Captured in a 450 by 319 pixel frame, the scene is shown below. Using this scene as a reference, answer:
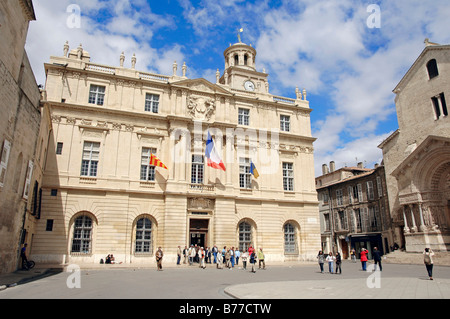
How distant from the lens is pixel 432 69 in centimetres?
2856

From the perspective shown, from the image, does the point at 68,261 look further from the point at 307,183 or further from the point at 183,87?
the point at 307,183

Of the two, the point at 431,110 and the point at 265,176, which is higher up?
the point at 431,110

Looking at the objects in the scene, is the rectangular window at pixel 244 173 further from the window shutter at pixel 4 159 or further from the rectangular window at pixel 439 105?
the window shutter at pixel 4 159

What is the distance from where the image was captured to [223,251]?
23.8 meters

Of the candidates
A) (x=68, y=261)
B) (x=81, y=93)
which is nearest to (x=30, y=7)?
(x=81, y=93)

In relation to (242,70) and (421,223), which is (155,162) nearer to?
(242,70)

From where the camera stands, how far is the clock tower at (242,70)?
36.9 metres

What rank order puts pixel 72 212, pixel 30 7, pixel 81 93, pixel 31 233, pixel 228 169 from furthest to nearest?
pixel 228 169
pixel 81 93
pixel 72 212
pixel 31 233
pixel 30 7

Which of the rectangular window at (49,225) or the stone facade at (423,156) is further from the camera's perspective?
the stone facade at (423,156)

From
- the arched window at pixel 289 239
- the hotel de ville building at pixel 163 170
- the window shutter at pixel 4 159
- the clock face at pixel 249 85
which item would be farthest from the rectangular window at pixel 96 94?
the arched window at pixel 289 239

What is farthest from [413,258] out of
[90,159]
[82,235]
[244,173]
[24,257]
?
[24,257]

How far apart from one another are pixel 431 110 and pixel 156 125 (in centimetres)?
2335

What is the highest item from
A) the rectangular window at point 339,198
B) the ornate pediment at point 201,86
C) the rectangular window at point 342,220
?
the ornate pediment at point 201,86

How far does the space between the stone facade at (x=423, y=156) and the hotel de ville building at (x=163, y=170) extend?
7.76m
